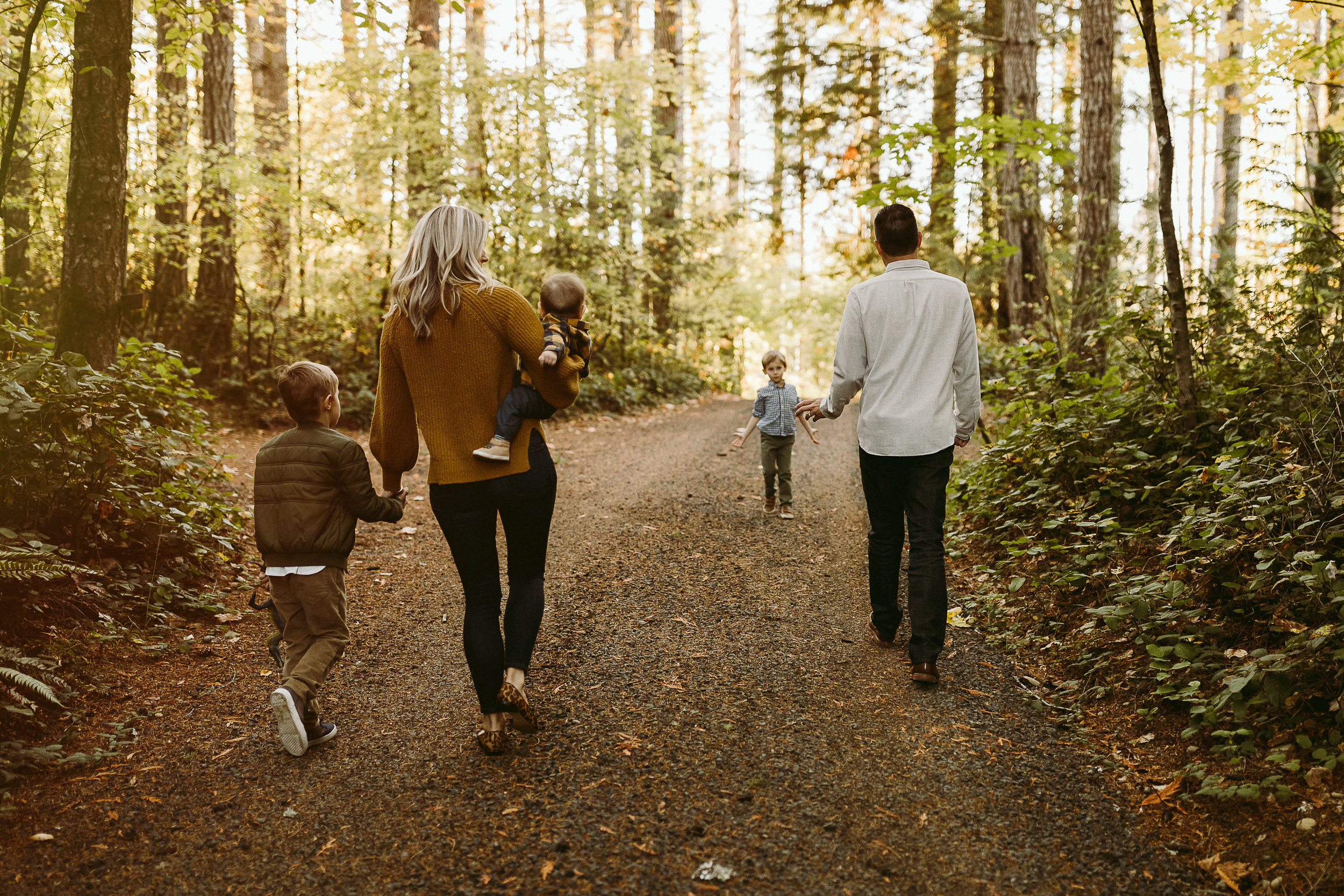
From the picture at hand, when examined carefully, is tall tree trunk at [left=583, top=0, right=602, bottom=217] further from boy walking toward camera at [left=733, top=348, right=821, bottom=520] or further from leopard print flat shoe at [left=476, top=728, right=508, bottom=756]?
leopard print flat shoe at [left=476, top=728, right=508, bottom=756]

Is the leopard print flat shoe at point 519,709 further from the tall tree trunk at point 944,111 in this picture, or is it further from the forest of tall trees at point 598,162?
the tall tree trunk at point 944,111

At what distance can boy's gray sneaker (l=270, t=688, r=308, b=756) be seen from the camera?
341cm

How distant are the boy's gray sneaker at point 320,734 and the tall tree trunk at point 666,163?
13092mm

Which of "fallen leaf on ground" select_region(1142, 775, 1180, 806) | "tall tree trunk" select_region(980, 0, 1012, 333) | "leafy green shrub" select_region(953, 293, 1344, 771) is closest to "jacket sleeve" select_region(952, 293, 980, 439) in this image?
"leafy green shrub" select_region(953, 293, 1344, 771)

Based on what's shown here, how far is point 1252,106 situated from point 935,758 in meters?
11.1

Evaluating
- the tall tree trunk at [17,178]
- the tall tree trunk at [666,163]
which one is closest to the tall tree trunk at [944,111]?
the tall tree trunk at [666,163]

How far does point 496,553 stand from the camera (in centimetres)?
329

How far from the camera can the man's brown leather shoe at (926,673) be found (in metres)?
4.09

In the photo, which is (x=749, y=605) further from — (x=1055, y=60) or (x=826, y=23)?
(x=1055, y=60)

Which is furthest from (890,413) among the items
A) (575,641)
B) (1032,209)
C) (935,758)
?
(1032,209)

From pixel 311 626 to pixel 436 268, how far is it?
1.68 metres

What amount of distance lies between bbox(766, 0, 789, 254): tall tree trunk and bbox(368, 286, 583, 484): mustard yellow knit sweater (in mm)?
11216

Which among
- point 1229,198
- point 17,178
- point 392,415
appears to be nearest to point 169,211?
point 17,178

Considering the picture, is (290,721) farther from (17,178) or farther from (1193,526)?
(17,178)
